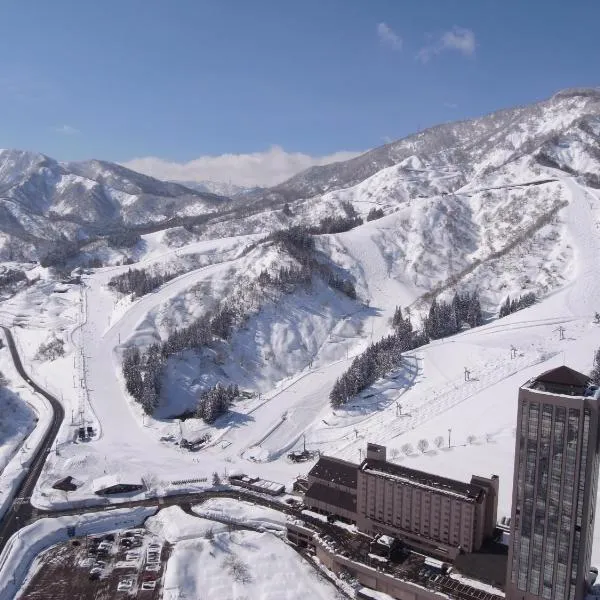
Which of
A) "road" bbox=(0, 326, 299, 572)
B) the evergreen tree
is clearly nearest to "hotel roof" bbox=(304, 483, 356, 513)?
"road" bbox=(0, 326, 299, 572)

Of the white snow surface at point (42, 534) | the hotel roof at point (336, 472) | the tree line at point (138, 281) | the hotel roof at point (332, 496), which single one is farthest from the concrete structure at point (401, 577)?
the tree line at point (138, 281)

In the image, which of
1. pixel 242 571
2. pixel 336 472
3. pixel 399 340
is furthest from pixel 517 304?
pixel 242 571

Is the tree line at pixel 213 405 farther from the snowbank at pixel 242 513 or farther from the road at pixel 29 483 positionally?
the snowbank at pixel 242 513

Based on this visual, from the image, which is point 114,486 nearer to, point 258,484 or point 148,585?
point 258,484

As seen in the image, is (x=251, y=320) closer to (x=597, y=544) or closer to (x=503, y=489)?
(x=503, y=489)

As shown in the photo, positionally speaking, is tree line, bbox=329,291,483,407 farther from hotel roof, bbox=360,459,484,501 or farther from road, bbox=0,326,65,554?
road, bbox=0,326,65,554

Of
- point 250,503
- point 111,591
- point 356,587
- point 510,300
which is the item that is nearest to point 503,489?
point 356,587
